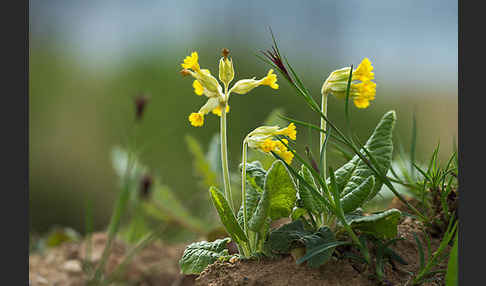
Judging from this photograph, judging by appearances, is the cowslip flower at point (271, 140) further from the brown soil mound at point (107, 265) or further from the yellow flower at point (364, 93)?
the brown soil mound at point (107, 265)

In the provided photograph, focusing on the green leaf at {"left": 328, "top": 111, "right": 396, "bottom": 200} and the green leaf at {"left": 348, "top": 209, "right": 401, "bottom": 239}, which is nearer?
the green leaf at {"left": 348, "top": 209, "right": 401, "bottom": 239}

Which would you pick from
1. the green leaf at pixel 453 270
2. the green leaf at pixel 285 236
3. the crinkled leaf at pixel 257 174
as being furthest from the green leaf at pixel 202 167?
the green leaf at pixel 453 270

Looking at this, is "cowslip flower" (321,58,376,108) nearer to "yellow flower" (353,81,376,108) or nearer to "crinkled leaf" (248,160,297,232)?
"yellow flower" (353,81,376,108)

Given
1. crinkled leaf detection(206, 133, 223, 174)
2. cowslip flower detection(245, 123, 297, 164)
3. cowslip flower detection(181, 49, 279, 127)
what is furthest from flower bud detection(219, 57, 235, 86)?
crinkled leaf detection(206, 133, 223, 174)

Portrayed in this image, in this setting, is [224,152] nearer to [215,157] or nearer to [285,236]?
[285,236]

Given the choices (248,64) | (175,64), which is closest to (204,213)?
(248,64)
